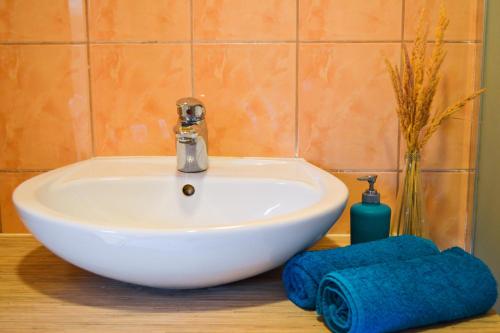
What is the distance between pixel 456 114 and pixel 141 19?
699mm

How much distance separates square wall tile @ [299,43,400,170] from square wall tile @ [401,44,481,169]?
0.22 ft

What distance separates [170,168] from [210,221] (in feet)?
0.51

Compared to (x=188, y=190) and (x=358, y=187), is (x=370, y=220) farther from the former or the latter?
(x=188, y=190)

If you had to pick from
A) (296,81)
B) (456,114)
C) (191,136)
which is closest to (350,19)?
(296,81)

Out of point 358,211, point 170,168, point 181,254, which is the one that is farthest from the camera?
point 170,168

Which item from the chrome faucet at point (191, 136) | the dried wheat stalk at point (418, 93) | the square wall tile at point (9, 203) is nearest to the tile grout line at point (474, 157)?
the dried wheat stalk at point (418, 93)

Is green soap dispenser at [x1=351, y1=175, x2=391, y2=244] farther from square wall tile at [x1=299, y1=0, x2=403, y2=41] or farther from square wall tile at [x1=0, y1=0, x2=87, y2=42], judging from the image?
square wall tile at [x1=0, y1=0, x2=87, y2=42]

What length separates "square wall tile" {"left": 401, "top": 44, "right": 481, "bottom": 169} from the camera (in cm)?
104

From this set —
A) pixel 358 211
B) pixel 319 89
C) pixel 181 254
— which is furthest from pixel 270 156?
pixel 181 254

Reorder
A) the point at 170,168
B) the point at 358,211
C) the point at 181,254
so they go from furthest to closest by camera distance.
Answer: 1. the point at 170,168
2. the point at 358,211
3. the point at 181,254

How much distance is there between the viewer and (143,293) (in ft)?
2.43

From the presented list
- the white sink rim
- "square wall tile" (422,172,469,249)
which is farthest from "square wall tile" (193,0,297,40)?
"square wall tile" (422,172,469,249)

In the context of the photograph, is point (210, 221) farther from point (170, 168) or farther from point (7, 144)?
point (7, 144)

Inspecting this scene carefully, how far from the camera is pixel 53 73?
1.07 m
